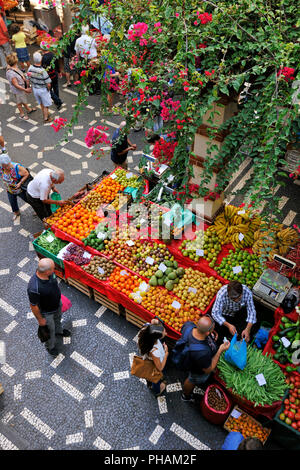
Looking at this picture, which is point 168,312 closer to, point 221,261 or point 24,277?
point 221,261

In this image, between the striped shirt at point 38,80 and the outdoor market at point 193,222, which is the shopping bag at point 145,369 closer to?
the outdoor market at point 193,222

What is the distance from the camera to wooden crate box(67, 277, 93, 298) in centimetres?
575

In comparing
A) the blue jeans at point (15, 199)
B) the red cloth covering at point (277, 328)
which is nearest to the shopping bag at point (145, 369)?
the red cloth covering at point (277, 328)

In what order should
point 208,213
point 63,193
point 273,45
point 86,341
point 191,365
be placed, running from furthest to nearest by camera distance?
point 63,193 → point 208,213 → point 86,341 → point 191,365 → point 273,45

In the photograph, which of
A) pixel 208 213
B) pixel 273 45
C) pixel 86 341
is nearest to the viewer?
pixel 273 45

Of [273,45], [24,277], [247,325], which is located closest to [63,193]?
[24,277]

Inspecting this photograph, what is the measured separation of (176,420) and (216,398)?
612 millimetres

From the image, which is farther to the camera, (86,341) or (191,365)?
(86,341)

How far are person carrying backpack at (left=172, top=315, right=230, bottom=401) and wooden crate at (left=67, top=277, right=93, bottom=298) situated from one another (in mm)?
1933

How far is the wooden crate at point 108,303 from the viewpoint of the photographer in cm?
549

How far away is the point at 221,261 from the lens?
18.1ft

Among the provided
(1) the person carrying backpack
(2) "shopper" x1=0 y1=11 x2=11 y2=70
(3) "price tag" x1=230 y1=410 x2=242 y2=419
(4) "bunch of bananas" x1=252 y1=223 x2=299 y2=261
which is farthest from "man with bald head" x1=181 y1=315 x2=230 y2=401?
(2) "shopper" x1=0 y1=11 x2=11 y2=70
